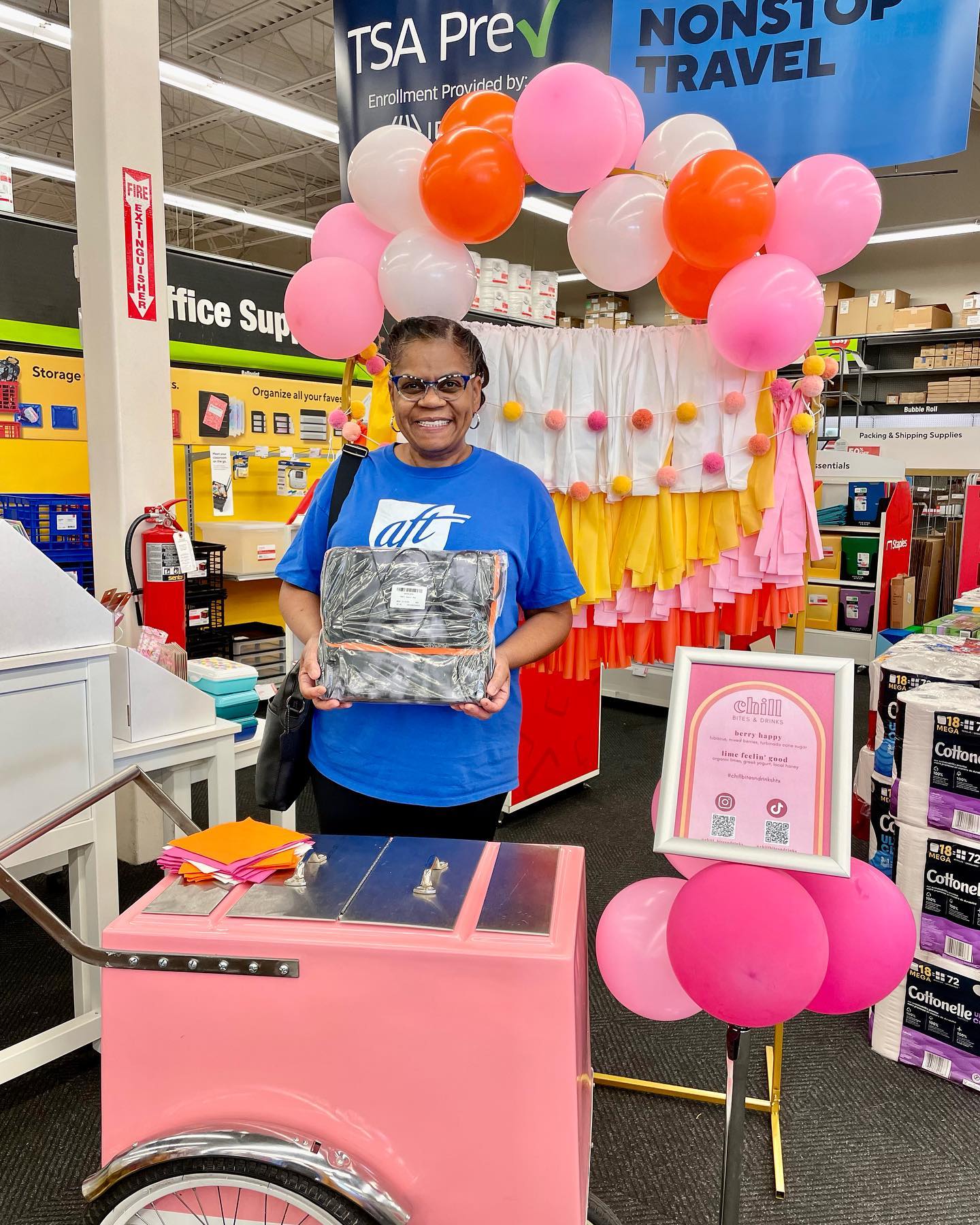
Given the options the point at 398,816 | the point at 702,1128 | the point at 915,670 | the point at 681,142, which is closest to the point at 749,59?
the point at 681,142

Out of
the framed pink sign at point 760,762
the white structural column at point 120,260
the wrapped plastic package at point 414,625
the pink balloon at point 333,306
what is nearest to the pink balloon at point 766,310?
the pink balloon at point 333,306

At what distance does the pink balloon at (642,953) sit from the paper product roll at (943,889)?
3.92ft

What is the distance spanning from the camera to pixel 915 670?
7.95 ft

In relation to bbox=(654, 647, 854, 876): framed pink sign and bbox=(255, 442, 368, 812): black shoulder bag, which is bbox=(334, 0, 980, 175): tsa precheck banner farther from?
bbox=(654, 647, 854, 876): framed pink sign

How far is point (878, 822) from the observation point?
2588mm

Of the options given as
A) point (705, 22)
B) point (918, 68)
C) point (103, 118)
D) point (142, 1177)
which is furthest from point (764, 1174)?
point (103, 118)

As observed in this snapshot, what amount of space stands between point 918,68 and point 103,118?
8.01 ft

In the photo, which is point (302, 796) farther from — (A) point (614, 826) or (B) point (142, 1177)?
(B) point (142, 1177)

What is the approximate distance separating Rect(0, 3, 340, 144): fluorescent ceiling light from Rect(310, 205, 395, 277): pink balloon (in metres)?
3.50

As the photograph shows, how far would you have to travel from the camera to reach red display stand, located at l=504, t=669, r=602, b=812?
3.80 meters

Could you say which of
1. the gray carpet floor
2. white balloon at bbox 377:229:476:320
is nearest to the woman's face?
white balloon at bbox 377:229:476:320

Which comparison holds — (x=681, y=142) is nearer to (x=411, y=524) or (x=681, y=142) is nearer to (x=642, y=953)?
(x=411, y=524)

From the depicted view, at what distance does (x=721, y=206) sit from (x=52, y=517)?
3.91 metres

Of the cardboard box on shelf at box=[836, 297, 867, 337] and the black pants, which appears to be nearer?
the black pants
